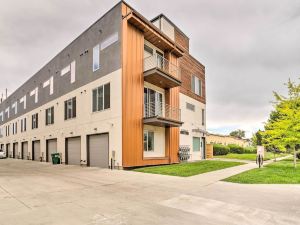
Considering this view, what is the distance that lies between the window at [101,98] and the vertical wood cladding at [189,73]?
357 inches

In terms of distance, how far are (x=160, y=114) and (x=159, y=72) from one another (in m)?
4.04

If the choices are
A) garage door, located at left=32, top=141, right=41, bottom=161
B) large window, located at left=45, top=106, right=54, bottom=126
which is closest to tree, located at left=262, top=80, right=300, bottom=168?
large window, located at left=45, top=106, right=54, bottom=126

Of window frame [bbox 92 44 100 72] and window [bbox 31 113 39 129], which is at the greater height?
window frame [bbox 92 44 100 72]

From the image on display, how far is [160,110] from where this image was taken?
20.4m

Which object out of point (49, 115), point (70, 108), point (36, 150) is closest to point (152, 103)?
point (70, 108)

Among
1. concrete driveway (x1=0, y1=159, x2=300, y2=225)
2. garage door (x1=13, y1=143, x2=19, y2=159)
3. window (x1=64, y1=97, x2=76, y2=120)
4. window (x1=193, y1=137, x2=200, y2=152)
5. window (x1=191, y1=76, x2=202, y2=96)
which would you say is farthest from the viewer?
garage door (x1=13, y1=143, x2=19, y2=159)

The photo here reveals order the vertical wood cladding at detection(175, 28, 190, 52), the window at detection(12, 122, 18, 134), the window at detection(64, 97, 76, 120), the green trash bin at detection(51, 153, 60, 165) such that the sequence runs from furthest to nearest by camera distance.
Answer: the window at detection(12, 122, 18, 134) → the vertical wood cladding at detection(175, 28, 190, 52) → the green trash bin at detection(51, 153, 60, 165) → the window at detection(64, 97, 76, 120)

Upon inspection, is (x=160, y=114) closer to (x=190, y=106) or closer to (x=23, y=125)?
(x=190, y=106)

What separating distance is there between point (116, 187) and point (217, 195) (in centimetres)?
380

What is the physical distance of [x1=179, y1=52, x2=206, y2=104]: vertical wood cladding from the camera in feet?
83.7

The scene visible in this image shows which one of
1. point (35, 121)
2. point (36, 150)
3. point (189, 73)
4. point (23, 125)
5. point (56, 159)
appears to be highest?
point (189, 73)

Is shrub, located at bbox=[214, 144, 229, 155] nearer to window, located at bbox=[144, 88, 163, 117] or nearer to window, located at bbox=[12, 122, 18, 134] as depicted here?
window, located at bbox=[144, 88, 163, 117]

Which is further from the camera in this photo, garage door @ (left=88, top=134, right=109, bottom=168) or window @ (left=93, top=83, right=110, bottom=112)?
window @ (left=93, top=83, right=110, bottom=112)

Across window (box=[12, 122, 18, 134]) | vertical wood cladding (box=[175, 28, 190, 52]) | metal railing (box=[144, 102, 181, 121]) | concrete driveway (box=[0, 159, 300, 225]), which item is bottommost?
concrete driveway (box=[0, 159, 300, 225])
